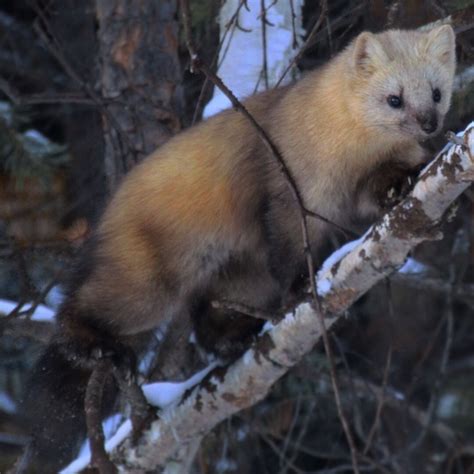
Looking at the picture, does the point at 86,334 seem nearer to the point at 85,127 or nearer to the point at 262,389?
the point at 262,389

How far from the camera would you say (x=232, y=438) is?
6.93 m

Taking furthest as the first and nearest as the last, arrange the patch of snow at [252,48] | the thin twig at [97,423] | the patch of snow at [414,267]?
the patch of snow at [414,267]
the patch of snow at [252,48]
the thin twig at [97,423]

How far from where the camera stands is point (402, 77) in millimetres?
4777

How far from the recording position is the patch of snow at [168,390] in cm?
518

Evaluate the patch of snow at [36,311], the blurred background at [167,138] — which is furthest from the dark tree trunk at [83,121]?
the patch of snow at [36,311]

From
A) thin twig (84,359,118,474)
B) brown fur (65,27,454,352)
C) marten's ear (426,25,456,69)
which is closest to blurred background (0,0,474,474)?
marten's ear (426,25,456,69)

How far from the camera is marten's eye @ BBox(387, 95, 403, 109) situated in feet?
15.6

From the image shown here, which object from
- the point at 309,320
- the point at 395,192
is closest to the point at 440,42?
the point at 395,192

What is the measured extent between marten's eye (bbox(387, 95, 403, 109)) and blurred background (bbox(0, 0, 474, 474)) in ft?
1.46

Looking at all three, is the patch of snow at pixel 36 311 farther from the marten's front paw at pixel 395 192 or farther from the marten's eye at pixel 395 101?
the marten's eye at pixel 395 101

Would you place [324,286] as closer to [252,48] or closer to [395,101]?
[395,101]

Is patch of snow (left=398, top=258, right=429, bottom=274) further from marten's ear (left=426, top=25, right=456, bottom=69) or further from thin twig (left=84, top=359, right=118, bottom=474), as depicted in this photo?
thin twig (left=84, top=359, right=118, bottom=474)

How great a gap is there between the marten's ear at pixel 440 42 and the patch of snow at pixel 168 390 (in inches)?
69.2

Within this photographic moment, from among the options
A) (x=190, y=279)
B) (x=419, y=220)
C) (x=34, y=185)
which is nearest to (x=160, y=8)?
(x=34, y=185)
